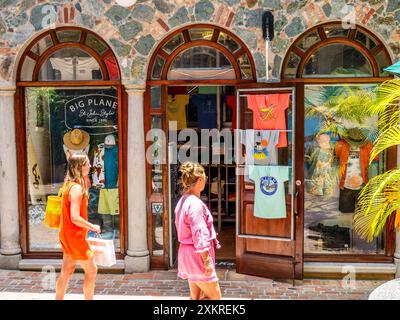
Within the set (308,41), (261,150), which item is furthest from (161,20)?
(261,150)

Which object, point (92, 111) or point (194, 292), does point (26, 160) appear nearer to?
point (92, 111)

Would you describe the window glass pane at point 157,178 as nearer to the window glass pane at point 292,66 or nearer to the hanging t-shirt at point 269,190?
the hanging t-shirt at point 269,190

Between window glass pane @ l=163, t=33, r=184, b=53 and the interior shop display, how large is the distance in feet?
7.75

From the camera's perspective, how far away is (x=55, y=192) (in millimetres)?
9070

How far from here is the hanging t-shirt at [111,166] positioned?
8.88 meters

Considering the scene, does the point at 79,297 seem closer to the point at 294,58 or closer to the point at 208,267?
the point at 208,267

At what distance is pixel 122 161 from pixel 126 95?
94 cm

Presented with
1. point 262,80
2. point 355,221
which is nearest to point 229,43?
point 262,80

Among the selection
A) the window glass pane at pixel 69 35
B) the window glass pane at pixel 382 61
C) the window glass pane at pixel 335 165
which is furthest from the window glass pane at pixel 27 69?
the window glass pane at pixel 382 61

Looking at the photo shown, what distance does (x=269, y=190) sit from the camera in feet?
27.7

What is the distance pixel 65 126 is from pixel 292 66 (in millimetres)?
3376

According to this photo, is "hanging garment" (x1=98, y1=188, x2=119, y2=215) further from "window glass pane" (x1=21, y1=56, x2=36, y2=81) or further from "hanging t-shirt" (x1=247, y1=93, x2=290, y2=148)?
"hanging t-shirt" (x1=247, y1=93, x2=290, y2=148)

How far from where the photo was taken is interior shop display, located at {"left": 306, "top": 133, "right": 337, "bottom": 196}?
868cm

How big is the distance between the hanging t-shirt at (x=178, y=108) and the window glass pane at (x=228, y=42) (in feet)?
5.65
